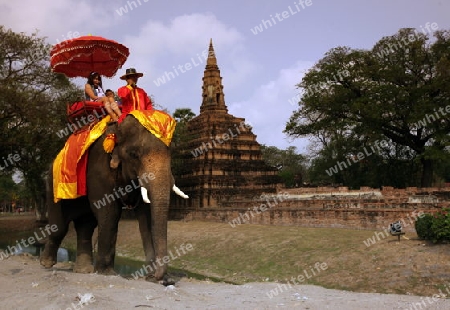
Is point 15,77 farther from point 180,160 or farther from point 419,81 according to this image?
point 419,81

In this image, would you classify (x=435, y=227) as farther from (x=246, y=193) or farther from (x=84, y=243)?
(x=246, y=193)

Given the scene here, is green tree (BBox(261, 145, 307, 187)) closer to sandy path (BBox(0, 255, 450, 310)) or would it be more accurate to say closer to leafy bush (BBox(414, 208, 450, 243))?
leafy bush (BBox(414, 208, 450, 243))

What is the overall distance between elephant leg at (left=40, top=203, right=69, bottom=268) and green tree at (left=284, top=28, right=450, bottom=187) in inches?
924

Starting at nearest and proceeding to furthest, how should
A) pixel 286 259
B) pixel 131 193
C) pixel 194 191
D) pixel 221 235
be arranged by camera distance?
1. pixel 131 193
2. pixel 286 259
3. pixel 221 235
4. pixel 194 191

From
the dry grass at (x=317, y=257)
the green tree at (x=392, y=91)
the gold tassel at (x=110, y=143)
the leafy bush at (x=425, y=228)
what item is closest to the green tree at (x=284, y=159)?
the green tree at (x=392, y=91)

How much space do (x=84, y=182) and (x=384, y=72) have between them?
25.9 meters

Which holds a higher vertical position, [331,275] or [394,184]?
[394,184]

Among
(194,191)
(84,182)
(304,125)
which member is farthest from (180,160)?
(84,182)

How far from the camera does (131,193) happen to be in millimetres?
8055

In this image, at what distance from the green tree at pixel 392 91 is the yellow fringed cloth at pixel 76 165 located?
23.5 m

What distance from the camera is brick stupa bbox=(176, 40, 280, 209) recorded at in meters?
33.8

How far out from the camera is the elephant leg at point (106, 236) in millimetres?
8094

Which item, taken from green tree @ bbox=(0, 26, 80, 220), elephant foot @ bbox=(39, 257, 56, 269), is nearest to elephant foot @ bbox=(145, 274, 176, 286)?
elephant foot @ bbox=(39, 257, 56, 269)

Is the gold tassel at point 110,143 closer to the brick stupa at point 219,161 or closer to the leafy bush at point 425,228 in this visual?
the leafy bush at point 425,228
